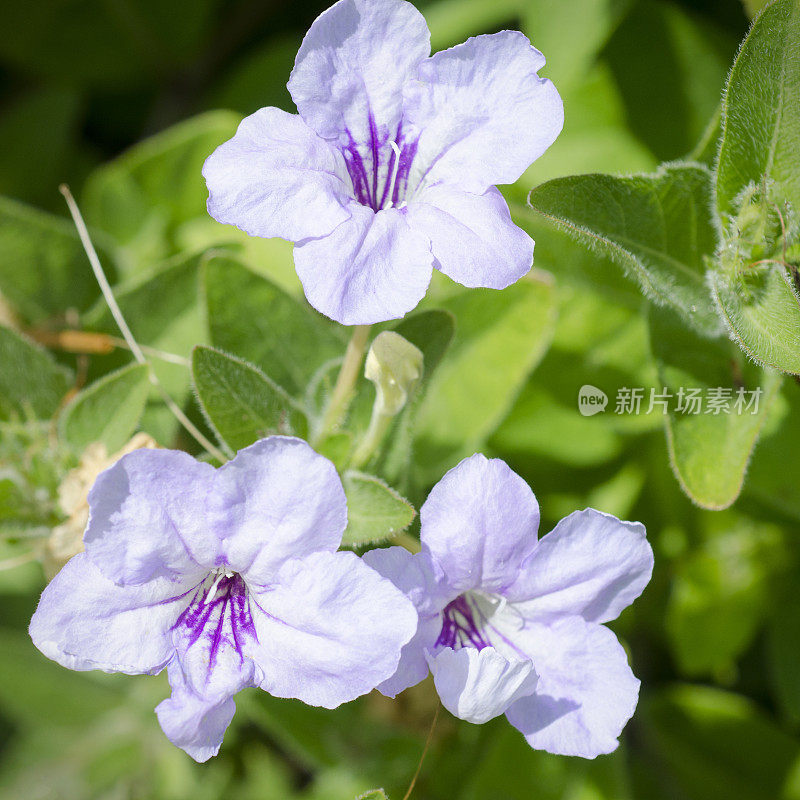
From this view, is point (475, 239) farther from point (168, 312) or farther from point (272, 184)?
point (168, 312)

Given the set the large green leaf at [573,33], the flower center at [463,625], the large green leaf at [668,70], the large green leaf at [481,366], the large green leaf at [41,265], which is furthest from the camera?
the large green leaf at [668,70]

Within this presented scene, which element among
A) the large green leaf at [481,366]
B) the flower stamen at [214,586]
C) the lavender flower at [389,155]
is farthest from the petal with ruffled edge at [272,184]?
the large green leaf at [481,366]

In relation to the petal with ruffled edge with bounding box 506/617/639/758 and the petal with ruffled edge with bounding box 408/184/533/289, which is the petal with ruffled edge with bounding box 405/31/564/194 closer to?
the petal with ruffled edge with bounding box 408/184/533/289

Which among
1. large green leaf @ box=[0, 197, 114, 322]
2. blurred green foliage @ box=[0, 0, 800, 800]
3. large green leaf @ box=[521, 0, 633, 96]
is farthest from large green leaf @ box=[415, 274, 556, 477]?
large green leaf @ box=[0, 197, 114, 322]

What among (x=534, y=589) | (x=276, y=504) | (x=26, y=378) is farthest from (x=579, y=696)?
(x=26, y=378)

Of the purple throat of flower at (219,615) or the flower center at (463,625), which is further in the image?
the flower center at (463,625)

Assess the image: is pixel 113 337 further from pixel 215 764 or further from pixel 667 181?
pixel 215 764

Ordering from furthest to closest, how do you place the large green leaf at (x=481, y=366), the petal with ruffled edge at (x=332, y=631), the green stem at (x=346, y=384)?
1. the large green leaf at (x=481, y=366)
2. the green stem at (x=346, y=384)
3. the petal with ruffled edge at (x=332, y=631)

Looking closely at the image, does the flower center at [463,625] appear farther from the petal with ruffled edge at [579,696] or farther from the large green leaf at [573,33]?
the large green leaf at [573,33]
